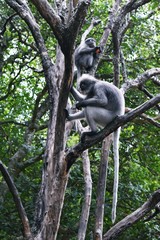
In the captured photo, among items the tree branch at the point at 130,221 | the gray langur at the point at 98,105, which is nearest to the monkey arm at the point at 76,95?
the gray langur at the point at 98,105

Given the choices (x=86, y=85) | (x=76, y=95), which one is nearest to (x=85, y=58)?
(x=86, y=85)

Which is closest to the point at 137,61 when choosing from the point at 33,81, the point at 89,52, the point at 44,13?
the point at 89,52

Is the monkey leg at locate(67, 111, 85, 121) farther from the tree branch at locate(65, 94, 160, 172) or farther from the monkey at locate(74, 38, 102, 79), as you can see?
the monkey at locate(74, 38, 102, 79)

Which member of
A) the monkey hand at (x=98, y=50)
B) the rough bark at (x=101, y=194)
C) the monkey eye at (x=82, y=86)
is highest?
the monkey hand at (x=98, y=50)

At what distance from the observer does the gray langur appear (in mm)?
5406

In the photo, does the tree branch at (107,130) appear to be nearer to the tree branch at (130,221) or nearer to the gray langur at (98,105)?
the gray langur at (98,105)

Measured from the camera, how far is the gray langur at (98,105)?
5406 millimetres

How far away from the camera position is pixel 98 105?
5520 mm

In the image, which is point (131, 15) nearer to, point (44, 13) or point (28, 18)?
point (28, 18)

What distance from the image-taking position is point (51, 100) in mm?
5324

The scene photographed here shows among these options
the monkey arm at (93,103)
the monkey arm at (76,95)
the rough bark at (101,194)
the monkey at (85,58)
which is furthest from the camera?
the monkey at (85,58)

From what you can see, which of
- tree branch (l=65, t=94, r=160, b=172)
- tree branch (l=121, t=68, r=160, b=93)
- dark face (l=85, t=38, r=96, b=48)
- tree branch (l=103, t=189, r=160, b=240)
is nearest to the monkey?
dark face (l=85, t=38, r=96, b=48)

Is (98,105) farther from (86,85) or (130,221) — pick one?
(130,221)

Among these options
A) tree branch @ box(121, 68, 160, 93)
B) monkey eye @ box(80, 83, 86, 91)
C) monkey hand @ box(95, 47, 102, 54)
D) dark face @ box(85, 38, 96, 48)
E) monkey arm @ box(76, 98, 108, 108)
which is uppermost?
dark face @ box(85, 38, 96, 48)
